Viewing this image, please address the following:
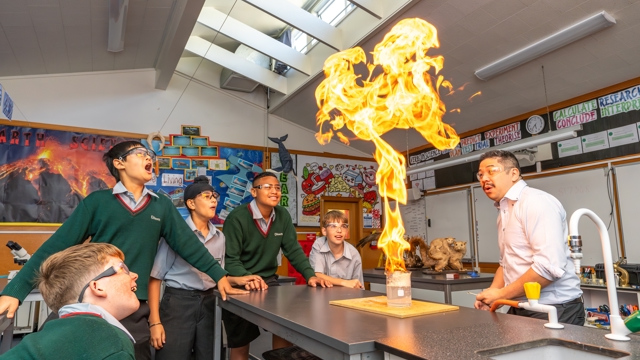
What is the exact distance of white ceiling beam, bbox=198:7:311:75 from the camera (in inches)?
240

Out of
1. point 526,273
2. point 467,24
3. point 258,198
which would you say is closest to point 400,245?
point 526,273

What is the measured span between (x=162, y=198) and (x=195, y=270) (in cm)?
58

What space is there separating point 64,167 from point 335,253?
5011 millimetres

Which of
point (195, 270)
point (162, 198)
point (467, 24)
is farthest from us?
point (467, 24)

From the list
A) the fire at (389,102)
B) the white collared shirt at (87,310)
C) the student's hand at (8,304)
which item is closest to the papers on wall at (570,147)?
the fire at (389,102)

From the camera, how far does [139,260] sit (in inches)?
89.1

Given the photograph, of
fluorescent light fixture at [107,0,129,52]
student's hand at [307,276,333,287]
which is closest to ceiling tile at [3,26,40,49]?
fluorescent light fixture at [107,0,129,52]

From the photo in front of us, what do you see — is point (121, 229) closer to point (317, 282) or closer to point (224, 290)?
point (224, 290)

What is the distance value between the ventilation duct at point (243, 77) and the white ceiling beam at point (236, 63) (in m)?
0.15

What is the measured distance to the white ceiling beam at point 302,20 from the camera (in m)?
5.52

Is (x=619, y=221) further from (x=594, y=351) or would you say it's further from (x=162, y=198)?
(x=162, y=198)

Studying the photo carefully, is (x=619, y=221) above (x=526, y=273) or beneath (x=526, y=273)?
above

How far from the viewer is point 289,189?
26.4 feet

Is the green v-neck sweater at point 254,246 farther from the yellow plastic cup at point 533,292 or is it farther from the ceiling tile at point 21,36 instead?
the ceiling tile at point 21,36
